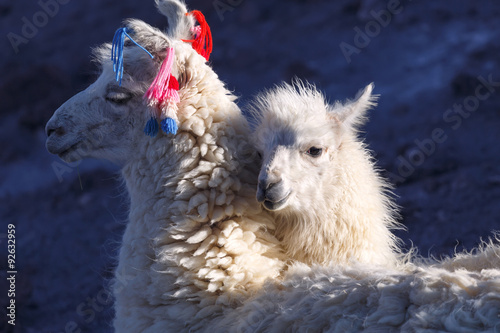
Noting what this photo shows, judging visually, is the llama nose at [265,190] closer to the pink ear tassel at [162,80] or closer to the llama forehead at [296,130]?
the llama forehead at [296,130]

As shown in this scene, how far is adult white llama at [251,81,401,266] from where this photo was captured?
2422 mm

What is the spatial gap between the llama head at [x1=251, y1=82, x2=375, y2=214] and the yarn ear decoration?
402 millimetres

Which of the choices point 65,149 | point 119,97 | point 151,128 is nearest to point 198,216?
point 151,128

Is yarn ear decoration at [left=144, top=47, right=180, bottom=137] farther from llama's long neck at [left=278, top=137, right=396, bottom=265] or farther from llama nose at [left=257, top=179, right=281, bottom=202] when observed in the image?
llama's long neck at [left=278, top=137, right=396, bottom=265]

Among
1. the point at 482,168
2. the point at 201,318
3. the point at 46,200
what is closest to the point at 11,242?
the point at 46,200

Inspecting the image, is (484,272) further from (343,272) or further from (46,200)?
(46,200)

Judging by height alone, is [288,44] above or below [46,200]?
above

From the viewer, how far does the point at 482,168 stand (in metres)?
5.90

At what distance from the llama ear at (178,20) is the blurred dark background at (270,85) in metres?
1.31

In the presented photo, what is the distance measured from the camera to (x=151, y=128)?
2461 mm

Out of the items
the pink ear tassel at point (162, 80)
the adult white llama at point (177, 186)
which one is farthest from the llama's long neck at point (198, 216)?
the pink ear tassel at point (162, 80)

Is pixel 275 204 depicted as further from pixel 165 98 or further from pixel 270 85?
pixel 270 85

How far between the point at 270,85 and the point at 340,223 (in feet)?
22.5

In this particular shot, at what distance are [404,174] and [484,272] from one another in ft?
14.5
